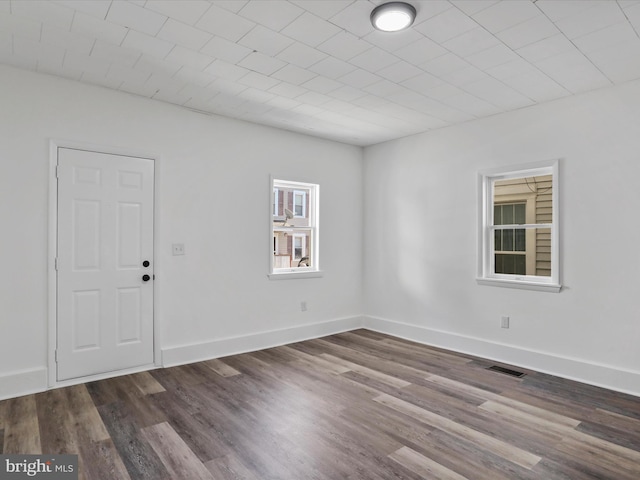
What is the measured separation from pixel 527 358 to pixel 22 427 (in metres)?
4.39

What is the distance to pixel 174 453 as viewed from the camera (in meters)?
2.42

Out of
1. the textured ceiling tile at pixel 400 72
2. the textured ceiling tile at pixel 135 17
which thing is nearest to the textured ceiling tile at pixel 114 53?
the textured ceiling tile at pixel 135 17

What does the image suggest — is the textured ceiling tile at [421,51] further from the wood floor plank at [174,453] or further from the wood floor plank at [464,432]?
the wood floor plank at [174,453]

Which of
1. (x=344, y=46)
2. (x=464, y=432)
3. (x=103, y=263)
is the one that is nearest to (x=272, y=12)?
(x=344, y=46)

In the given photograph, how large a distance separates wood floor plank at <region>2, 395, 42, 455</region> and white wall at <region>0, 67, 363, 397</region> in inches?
9.1

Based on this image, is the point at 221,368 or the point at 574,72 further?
the point at 221,368

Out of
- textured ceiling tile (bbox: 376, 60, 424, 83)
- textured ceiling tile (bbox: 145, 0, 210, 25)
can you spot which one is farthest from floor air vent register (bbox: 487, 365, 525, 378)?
textured ceiling tile (bbox: 145, 0, 210, 25)

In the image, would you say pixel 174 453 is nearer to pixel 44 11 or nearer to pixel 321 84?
pixel 44 11

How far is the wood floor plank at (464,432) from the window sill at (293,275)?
2096mm

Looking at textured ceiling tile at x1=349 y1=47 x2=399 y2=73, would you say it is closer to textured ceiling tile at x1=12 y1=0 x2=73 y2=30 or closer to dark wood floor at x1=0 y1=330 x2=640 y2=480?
textured ceiling tile at x1=12 y1=0 x2=73 y2=30

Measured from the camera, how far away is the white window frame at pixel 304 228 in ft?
16.1

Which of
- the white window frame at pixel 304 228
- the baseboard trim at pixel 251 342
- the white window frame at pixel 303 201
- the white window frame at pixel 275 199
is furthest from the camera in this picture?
the white window frame at pixel 303 201

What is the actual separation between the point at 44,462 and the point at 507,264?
4436 mm

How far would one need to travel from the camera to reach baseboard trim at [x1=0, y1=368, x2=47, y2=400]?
126 inches
